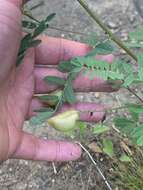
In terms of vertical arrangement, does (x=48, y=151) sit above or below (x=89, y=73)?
below

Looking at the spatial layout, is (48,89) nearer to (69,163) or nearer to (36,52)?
(36,52)

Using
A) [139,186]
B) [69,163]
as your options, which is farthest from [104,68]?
[69,163]

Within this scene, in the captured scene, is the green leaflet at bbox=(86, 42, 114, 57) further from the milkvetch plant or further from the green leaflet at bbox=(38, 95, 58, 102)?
the green leaflet at bbox=(38, 95, 58, 102)

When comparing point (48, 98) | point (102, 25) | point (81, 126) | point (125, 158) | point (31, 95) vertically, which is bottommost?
point (125, 158)

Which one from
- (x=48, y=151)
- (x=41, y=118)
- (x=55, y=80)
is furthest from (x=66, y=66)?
(x=48, y=151)

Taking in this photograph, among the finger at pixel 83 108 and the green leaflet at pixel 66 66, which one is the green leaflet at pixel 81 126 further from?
the green leaflet at pixel 66 66

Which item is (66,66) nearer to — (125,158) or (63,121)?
(63,121)

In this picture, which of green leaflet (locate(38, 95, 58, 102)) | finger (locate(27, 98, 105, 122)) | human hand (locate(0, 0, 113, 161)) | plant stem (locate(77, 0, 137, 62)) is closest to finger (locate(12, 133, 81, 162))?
human hand (locate(0, 0, 113, 161))
